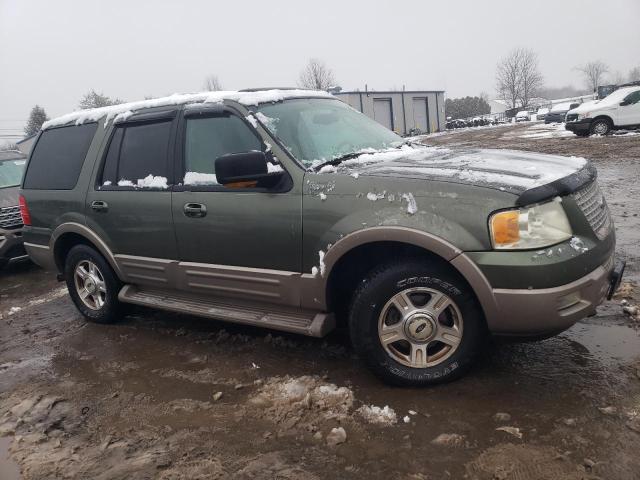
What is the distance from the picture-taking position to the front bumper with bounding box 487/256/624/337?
2656mm

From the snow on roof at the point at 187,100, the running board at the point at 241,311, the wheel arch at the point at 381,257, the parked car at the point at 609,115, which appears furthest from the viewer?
the parked car at the point at 609,115

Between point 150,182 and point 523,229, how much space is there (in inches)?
111

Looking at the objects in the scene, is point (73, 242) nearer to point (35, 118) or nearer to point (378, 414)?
point (378, 414)

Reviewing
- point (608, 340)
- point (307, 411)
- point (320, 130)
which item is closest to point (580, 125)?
point (608, 340)

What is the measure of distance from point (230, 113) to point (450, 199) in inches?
69.9

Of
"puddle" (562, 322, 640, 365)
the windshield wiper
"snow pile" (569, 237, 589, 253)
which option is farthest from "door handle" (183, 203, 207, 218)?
"puddle" (562, 322, 640, 365)

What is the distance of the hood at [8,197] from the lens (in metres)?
7.52

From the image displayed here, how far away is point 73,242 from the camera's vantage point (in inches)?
195

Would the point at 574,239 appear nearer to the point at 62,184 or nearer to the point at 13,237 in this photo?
the point at 62,184

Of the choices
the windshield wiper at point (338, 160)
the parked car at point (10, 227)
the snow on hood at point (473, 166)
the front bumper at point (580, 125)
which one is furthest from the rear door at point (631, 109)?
the parked car at point (10, 227)

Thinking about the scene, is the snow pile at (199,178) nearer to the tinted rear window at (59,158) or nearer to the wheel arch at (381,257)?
the wheel arch at (381,257)

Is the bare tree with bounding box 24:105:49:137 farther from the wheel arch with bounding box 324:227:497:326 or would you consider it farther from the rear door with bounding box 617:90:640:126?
the wheel arch with bounding box 324:227:497:326

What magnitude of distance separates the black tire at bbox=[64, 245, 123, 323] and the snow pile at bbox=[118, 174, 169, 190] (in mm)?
846

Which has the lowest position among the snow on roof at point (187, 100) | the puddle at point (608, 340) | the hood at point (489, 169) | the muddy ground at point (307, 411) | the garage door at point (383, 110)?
the muddy ground at point (307, 411)
